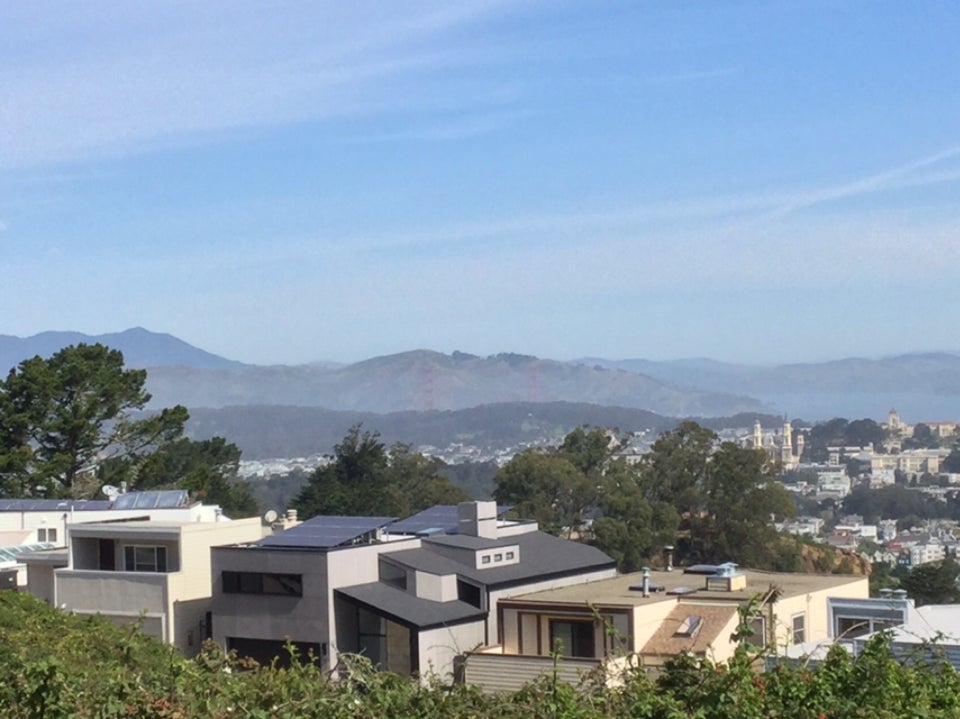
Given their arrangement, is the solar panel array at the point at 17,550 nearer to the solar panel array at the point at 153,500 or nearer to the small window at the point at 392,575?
the solar panel array at the point at 153,500

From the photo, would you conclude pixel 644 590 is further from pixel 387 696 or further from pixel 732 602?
pixel 387 696

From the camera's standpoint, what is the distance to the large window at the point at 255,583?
921 inches

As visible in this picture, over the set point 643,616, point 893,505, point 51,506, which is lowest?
point 893,505

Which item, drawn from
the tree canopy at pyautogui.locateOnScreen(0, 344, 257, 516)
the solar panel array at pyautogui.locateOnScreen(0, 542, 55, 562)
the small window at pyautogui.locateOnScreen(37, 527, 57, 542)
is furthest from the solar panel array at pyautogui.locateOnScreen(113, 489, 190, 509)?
the tree canopy at pyautogui.locateOnScreen(0, 344, 257, 516)

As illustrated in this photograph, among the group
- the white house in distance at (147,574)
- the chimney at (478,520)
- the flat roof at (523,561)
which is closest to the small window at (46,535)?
the white house in distance at (147,574)

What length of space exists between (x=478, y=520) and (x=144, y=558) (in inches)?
226

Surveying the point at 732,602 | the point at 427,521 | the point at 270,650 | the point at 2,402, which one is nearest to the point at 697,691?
the point at 732,602

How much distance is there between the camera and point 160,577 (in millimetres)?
24875

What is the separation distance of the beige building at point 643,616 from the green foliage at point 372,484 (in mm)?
26898

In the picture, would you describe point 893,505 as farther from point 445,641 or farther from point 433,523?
point 445,641

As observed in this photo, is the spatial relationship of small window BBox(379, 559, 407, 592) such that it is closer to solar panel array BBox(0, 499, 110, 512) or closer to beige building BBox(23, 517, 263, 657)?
beige building BBox(23, 517, 263, 657)

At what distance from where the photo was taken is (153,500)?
106 ft

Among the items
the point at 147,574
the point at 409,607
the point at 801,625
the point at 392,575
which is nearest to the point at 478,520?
the point at 392,575

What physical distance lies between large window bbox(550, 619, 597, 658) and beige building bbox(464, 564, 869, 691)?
0.01 m
